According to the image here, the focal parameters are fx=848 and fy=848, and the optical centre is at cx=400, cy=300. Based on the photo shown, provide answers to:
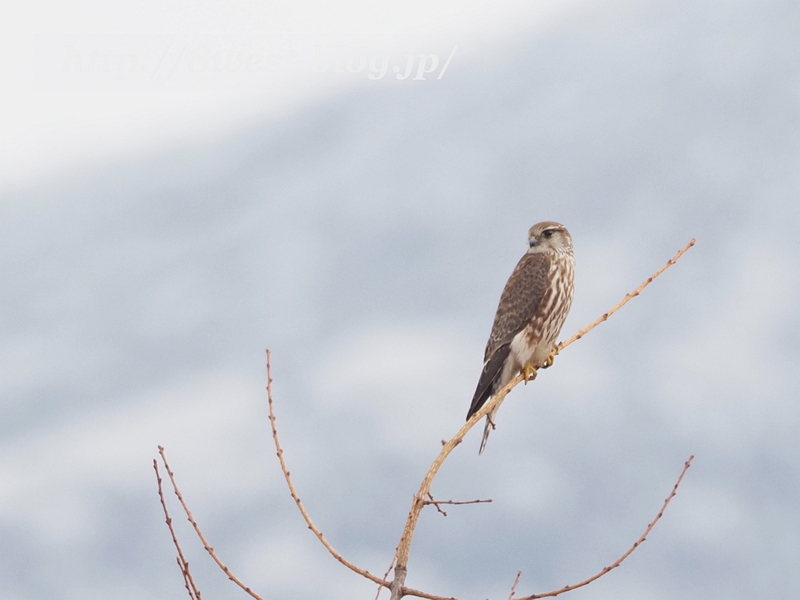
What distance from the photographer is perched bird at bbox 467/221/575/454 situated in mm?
6285

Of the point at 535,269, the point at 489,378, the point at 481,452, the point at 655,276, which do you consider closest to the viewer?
the point at 655,276

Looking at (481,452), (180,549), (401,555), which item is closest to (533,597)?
(401,555)

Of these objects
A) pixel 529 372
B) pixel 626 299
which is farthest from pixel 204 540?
pixel 529 372

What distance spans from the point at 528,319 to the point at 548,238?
919 mm

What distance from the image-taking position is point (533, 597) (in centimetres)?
276

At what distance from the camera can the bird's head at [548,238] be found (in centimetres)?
702

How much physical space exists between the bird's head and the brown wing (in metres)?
0.17

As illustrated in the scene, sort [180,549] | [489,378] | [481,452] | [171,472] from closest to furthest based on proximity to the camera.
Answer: [180,549], [171,472], [481,452], [489,378]

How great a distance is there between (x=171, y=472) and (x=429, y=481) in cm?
98

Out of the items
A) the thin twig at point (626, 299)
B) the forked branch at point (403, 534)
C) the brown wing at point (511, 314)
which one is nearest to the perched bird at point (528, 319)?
the brown wing at point (511, 314)

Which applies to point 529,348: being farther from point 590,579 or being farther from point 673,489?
point 590,579

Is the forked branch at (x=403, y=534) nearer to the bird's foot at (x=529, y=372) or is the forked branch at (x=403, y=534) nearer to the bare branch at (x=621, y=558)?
the bare branch at (x=621, y=558)

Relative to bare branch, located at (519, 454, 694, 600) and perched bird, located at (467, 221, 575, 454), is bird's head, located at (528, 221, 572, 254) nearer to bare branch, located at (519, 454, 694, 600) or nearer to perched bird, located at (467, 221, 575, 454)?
perched bird, located at (467, 221, 575, 454)

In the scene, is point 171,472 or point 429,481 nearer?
point 429,481
